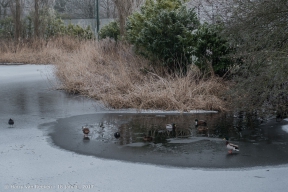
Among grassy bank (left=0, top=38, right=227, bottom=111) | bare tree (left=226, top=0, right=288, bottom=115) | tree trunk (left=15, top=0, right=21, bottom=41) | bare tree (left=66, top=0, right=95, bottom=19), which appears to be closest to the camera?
bare tree (left=226, top=0, right=288, bottom=115)

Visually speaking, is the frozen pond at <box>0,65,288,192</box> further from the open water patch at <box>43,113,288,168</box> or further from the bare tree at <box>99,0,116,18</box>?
the bare tree at <box>99,0,116,18</box>

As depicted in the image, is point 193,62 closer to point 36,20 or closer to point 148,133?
point 148,133

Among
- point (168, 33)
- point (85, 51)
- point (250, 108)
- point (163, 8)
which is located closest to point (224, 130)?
point (250, 108)

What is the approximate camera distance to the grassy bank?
11.3m

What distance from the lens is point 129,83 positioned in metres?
12.3

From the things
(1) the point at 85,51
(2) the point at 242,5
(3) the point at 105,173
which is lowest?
(3) the point at 105,173

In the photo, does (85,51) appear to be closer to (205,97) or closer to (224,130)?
(205,97)

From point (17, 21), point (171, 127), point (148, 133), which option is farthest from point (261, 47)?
point (17, 21)

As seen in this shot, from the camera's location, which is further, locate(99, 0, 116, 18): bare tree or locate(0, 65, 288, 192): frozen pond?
locate(99, 0, 116, 18): bare tree

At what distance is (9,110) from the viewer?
11344 mm

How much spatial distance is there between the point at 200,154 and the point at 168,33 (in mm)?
6580

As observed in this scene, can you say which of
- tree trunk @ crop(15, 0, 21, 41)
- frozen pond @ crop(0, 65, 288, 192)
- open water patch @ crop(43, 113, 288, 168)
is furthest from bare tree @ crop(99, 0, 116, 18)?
open water patch @ crop(43, 113, 288, 168)

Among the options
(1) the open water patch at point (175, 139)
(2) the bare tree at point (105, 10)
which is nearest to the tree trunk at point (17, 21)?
(2) the bare tree at point (105, 10)

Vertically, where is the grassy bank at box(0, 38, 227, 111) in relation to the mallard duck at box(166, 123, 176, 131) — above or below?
above
